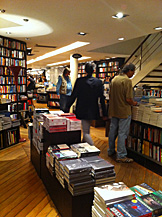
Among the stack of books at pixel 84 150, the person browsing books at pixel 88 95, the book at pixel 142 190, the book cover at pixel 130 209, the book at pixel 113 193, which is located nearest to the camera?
the book cover at pixel 130 209

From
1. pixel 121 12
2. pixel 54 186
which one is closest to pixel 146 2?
pixel 121 12

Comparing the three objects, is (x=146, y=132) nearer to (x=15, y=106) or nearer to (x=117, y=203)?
(x=117, y=203)

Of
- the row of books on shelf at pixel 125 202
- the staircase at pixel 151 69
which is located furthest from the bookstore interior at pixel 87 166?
the staircase at pixel 151 69

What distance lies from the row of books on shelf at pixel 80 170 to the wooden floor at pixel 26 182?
1.53ft

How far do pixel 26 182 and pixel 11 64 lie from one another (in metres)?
4.24

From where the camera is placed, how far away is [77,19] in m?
4.18

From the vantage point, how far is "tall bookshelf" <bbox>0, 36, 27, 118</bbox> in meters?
5.85

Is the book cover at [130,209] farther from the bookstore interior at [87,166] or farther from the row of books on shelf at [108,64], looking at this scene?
the row of books on shelf at [108,64]

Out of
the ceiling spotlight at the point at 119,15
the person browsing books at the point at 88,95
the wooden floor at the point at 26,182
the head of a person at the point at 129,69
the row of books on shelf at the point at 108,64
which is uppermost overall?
the row of books on shelf at the point at 108,64

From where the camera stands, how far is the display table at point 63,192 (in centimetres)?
180

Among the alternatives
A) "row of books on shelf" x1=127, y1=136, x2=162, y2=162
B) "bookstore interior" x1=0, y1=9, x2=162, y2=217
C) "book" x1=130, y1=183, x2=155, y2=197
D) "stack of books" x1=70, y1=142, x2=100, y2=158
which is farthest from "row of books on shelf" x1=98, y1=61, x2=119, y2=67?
"book" x1=130, y1=183, x2=155, y2=197

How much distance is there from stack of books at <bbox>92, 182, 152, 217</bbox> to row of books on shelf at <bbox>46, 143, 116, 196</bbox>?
29 cm

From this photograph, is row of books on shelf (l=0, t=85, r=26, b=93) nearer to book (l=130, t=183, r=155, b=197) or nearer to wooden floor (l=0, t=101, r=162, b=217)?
wooden floor (l=0, t=101, r=162, b=217)

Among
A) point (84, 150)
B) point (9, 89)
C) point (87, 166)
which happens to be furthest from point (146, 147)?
point (9, 89)
